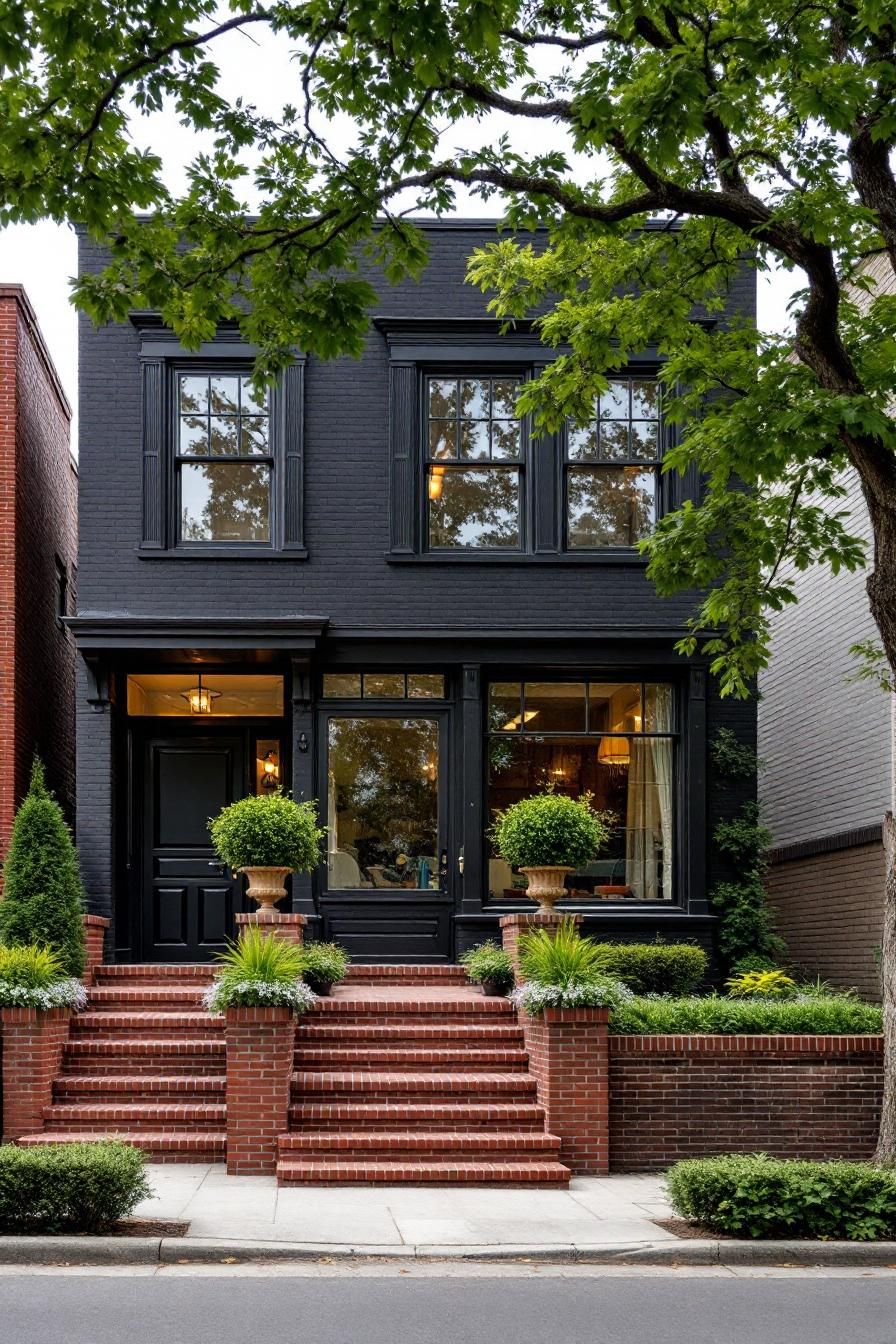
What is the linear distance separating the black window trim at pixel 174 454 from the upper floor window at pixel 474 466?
1.41 meters

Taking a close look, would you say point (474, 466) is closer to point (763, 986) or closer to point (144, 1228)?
point (763, 986)

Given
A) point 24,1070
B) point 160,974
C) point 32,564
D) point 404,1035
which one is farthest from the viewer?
point 32,564

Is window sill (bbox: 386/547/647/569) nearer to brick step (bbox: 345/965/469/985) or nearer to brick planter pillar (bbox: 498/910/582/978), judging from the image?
brick planter pillar (bbox: 498/910/582/978)

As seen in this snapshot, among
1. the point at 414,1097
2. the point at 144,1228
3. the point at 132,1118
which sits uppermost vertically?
the point at 414,1097

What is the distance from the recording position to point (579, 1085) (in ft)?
38.6

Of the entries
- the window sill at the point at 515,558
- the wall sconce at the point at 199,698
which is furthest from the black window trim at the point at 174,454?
the wall sconce at the point at 199,698

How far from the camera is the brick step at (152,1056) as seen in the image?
12859 millimetres

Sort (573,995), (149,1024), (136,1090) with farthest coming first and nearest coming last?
(149,1024) < (136,1090) < (573,995)

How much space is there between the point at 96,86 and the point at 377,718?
8144 millimetres

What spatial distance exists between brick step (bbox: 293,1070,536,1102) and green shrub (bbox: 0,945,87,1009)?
2075 millimetres

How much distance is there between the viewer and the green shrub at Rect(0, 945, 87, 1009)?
12195 millimetres

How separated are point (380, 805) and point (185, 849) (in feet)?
7.20

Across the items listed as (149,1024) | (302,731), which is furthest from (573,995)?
(302,731)

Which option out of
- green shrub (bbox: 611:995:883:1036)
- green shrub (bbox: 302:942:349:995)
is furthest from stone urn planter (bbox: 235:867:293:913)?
green shrub (bbox: 611:995:883:1036)
